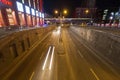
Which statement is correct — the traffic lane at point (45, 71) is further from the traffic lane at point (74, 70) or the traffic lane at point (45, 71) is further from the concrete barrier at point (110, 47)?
the concrete barrier at point (110, 47)

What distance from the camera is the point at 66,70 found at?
1695 cm

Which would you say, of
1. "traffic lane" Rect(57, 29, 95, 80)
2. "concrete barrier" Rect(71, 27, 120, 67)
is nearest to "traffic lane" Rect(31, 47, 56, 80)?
"traffic lane" Rect(57, 29, 95, 80)

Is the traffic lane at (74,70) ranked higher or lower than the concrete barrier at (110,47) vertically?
lower

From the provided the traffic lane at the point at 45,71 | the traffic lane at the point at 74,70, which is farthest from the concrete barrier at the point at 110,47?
the traffic lane at the point at 45,71

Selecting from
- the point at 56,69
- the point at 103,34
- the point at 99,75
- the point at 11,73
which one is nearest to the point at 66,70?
the point at 56,69

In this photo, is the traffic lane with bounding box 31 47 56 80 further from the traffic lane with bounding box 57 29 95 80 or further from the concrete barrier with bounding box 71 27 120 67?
the concrete barrier with bounding box 71 27 120 67

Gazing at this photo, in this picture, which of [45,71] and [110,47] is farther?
[110,47]

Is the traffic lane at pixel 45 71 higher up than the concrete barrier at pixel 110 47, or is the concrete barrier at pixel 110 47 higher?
the concrete barrier at pixel 110 47

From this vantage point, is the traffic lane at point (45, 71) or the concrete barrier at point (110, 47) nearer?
the traffic lane at point (45, 71)

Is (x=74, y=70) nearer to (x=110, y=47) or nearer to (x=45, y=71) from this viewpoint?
(x=45, y=71)

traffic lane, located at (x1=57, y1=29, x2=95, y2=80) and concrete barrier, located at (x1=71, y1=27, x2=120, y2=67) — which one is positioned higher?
concrete barrier, located at (x1=71, y1=27, x2=120, y2=67)

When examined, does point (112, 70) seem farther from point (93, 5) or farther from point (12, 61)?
point (93, 5)

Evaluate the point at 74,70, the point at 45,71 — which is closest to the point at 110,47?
the point at 74,70

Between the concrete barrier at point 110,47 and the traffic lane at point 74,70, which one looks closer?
the traffic lane at point 74,70
